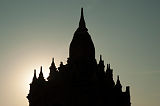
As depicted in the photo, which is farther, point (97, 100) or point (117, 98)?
point (117, 98)

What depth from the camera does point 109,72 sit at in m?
62.4

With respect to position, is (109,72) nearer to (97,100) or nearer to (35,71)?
(97,100)

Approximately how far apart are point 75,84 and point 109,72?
304 inches

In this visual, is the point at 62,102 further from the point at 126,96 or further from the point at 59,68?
the point at 126,96

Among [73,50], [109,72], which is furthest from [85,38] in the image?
[109,72]

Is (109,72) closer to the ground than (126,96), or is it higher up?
higher up

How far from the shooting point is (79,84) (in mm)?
57000

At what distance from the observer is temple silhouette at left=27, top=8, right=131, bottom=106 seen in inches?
2232

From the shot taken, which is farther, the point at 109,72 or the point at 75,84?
the point at 109,72

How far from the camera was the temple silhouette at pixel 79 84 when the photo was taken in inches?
2232

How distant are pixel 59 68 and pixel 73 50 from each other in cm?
413

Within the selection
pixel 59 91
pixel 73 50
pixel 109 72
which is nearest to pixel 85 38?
pixel 73 50

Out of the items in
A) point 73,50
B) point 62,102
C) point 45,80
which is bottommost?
point 62,102

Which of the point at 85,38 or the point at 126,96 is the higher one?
the point at 85,38
